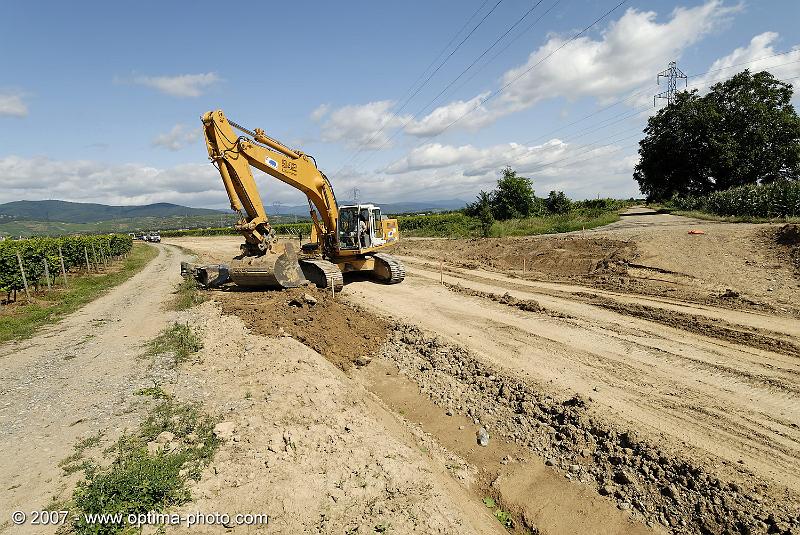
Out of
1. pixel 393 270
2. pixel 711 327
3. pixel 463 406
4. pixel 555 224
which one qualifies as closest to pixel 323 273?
pixel 393 270

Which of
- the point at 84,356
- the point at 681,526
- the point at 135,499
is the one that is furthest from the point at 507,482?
the point at 84,356

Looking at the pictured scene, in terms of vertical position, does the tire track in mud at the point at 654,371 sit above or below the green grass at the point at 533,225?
below

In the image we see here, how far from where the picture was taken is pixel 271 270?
12.7 meters

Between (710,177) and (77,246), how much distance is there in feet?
147

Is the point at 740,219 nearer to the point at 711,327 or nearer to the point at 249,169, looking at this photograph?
the point at 711,327

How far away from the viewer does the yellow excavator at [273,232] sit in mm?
12695

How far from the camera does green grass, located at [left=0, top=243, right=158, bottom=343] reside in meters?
11.3

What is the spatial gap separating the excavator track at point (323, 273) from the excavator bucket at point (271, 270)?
0.69 metres

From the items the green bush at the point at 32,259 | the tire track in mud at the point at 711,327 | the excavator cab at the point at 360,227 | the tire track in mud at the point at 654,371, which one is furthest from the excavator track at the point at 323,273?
the green bush at the point at 32,259

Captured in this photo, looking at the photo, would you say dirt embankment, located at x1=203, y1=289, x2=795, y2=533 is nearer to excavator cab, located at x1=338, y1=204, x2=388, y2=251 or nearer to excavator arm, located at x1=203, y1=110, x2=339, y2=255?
excavator arm, located at x1=203, y1=110, x2=339, y2=255

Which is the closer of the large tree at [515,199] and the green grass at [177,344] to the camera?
the green grass at [177,344]

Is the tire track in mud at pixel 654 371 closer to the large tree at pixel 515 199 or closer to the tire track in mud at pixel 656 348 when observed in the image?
the tire track in mud at pixel 656 348

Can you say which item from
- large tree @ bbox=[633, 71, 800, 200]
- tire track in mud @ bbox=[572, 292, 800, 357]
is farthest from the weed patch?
large tree @ bbox=[633, 71, 800, 200]

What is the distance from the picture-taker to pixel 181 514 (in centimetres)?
376
